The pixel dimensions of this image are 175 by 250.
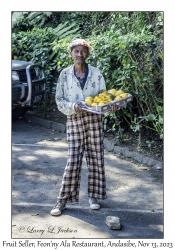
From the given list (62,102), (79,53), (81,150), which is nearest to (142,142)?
(81,150)

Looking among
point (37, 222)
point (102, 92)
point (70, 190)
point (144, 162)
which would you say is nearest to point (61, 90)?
point (102, 92)

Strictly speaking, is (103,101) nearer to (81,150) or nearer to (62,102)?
(62,102)

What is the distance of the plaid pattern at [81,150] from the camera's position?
4.43 metres

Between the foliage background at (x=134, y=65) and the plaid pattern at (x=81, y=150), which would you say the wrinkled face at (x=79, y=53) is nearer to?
the plaid pattern at (x=81, y=150)

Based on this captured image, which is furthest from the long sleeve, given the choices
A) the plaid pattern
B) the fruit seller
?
the plaid pattern

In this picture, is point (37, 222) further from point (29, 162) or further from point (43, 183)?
point (29, 162)

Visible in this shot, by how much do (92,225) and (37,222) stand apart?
547 millimetres

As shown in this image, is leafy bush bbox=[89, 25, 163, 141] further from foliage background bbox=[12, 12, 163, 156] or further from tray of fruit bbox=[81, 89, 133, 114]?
tray of fruit bbox=[81, 89, 133, 114]

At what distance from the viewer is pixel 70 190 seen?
4535 millimetres

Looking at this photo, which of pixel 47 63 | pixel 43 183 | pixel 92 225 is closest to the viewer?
pixel 92 225

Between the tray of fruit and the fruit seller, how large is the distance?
67mm

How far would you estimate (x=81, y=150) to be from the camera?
4.48 metres

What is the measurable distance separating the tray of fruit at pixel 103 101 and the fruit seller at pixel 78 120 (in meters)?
0.07

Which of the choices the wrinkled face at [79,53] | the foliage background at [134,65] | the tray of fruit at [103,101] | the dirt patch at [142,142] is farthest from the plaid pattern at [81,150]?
the dirt patch at [142,142]
